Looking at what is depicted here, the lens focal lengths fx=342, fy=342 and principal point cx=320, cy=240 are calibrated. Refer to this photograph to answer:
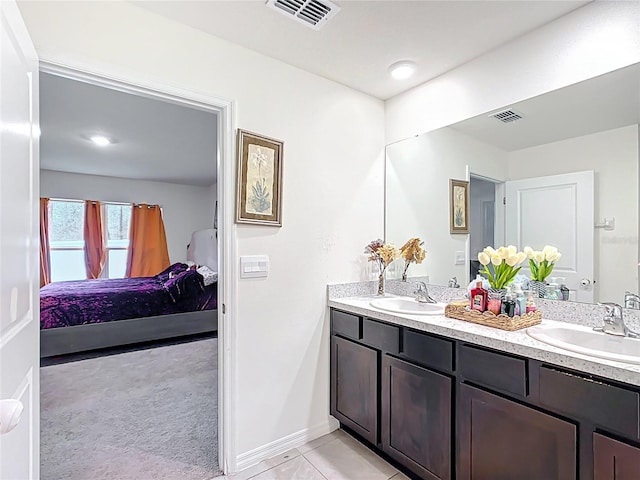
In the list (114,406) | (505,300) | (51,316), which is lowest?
(114,406)

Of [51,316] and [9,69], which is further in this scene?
[51,316]

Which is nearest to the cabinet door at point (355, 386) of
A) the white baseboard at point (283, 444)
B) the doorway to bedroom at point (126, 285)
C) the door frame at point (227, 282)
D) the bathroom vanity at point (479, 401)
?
the bathroom vanity at point (479, 401)

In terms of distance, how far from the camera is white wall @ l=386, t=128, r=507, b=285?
7.16ft

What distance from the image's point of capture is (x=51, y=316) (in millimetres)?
3814

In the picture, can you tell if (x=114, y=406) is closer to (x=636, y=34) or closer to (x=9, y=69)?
(x=9, y=69)

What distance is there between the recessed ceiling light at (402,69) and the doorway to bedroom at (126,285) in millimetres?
1136

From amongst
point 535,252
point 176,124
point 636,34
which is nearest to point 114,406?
point 176,124

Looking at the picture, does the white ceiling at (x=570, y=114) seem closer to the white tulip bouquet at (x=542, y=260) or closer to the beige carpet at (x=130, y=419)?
the white tulip bouquet at (x=542, y=260)

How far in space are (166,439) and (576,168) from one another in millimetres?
2928

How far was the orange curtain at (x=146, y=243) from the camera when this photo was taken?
6.29 meters

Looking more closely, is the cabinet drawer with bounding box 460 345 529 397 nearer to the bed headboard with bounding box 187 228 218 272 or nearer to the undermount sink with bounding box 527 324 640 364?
the undermount sink with bounding box 527 324 640 364

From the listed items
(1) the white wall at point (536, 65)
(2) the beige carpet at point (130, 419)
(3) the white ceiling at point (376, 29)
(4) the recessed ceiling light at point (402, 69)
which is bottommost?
(2) the beige carpet at point (130, 419)

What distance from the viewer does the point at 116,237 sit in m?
6.17

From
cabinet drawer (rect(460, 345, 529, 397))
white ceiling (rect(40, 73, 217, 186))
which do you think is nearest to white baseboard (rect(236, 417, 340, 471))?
cabinet drawer (rect(460, 345, 529, 397))
